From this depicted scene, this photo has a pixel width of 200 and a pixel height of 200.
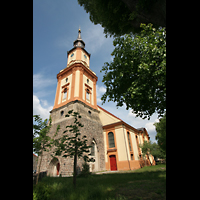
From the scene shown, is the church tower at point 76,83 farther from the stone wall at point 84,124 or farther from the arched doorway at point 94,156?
the arched doorway at point 94,156

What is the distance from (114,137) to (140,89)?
15.7 meters

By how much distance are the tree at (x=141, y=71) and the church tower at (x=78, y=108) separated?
10.6m

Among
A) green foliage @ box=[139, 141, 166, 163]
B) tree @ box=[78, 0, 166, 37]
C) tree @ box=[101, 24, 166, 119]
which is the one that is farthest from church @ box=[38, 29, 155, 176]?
tree @ box=[78, 0, 166, 37]

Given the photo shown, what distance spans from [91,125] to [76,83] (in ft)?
25.5

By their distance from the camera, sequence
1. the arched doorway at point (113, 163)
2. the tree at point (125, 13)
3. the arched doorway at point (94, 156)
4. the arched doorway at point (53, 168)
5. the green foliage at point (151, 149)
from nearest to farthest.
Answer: the tree at point (125, 13)
the arched doorway at point (53, 168)
the arched doorway at point (94, 156)
the arched doorway at point (113, 163)
the green foliage at point (151, 149)

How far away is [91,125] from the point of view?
64.3 ft

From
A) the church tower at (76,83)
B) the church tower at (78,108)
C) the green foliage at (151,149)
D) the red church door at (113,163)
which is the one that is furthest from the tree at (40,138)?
the green foliage at (151,149)

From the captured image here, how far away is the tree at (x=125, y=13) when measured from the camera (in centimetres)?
600

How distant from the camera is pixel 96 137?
19.6 meters

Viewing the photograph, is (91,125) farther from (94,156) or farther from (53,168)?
(53,168)

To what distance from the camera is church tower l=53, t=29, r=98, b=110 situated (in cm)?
2059
